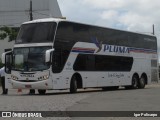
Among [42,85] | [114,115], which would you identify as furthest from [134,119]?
[42,85]

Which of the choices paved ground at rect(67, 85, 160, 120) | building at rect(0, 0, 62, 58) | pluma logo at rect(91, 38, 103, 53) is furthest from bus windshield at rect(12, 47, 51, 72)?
building at rect(0, 0, 62, 58)

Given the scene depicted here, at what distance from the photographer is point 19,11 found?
251ft

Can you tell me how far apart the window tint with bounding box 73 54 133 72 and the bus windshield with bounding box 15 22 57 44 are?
243cm

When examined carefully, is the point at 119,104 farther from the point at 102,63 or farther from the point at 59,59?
the point at 102,63

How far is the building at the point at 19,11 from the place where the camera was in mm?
74512

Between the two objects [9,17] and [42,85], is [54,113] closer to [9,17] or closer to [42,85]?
[42,85]

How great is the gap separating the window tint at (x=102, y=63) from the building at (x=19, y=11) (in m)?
44.5

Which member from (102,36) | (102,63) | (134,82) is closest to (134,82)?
(134,82)

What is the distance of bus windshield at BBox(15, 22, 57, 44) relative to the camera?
23.5 meters

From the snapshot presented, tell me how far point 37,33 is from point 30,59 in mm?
1412

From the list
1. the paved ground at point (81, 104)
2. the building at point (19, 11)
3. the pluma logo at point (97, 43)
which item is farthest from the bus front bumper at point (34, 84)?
the building at point (19, 11)

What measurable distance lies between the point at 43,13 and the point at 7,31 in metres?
21.3

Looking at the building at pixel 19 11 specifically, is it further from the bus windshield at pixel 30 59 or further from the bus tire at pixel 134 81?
the bus windshield at pixel 30 59

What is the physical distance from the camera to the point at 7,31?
53594 mm
